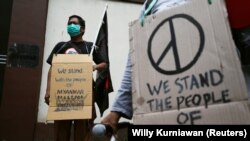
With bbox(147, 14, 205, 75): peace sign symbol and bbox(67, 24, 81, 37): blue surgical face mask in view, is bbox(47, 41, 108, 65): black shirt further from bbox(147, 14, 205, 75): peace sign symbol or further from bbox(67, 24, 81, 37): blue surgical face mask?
bbox(147, 14, 205, 75): peace sign symbol

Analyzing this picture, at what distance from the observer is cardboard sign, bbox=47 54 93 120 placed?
305cm

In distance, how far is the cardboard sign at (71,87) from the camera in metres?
3.05

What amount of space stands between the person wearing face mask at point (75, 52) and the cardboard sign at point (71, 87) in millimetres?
149

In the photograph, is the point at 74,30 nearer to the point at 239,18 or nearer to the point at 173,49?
the point at 173,49

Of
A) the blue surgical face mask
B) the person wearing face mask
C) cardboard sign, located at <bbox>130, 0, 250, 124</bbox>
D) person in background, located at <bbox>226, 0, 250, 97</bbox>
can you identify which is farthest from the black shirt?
person in background, located at <bbox>226, 0, 250, 97</bbox>

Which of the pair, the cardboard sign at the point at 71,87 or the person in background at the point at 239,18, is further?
the cardboard sign at the point at 71,87

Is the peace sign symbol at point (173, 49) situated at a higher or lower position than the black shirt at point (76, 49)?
lower

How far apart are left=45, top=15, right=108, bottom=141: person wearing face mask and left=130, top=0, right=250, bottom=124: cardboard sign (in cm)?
175

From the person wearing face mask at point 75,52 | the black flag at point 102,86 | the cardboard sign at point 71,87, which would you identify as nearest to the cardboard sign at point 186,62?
the cardboard sign at point 71,87

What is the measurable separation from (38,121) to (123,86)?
297cm

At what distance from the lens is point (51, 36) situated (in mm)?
4898

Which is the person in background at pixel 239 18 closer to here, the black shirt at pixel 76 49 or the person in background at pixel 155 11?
the person in background at pixel 155 11

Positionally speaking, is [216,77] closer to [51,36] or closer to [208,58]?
[208,58]

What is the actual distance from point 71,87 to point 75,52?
42 cm
